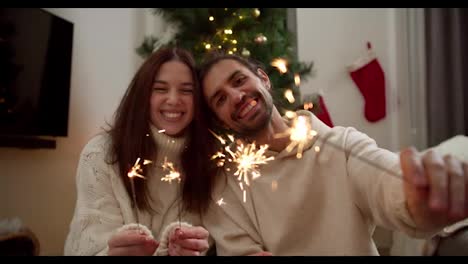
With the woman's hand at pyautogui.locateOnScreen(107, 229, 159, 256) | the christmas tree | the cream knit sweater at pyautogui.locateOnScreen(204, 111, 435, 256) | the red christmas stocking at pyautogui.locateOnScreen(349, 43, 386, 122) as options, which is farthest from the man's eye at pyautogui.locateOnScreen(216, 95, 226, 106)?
the red christmas stocking at pyautogui.locateOnScreen(349, 43, 386, 122)

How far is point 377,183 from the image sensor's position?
0.50m

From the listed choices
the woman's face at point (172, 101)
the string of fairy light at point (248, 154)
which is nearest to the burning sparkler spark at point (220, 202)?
the string of fairy light at point (248, 154)

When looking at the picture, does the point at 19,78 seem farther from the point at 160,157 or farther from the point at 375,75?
the point at 375,75

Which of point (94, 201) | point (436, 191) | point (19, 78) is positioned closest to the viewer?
point (436, 191)

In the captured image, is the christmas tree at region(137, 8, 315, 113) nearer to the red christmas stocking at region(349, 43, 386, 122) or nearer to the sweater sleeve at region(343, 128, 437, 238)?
the red christmas stocking at region(349, 43, 386, 122)

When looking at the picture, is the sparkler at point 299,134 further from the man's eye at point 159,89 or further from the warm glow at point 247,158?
the man's eye at point 159,89

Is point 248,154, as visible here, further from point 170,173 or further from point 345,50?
point 345,50

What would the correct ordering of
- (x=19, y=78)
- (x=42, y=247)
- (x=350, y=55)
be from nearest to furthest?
(x=42, y=247), (x=19, y=78), (x=350, y=55)

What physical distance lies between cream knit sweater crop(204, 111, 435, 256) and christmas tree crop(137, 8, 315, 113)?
478mm

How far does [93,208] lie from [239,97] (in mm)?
272

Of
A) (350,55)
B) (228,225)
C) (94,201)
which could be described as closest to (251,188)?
(228,225)

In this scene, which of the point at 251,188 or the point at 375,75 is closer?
the point at 251,188

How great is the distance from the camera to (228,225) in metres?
0.64

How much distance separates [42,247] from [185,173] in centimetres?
20
